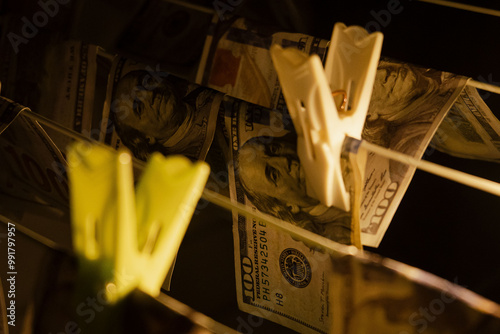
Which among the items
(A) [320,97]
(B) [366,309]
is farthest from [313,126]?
(B) [366,309]

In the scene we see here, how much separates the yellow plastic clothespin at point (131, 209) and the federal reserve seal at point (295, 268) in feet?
0.75

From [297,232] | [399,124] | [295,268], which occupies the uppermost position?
[399,124]

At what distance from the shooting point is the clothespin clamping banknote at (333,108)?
36cm

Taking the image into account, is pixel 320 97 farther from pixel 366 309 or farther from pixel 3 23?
pixel 3 23

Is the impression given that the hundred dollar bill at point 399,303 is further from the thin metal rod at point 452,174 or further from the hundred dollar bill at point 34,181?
the hundred dollar bill at point 34,181

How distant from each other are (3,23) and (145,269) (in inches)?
26.8

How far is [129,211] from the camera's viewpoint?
371 millimetres

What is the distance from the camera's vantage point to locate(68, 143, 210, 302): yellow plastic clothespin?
0.37 meters

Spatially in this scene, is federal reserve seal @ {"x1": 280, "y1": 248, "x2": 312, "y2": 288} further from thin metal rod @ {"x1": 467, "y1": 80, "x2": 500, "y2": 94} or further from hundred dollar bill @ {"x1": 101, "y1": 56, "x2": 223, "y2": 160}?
thin metal rod @ {"x1": 467, "y1": 80, "x2": 500, "y2": 94}

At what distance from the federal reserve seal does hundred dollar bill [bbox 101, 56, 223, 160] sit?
18 centimetres

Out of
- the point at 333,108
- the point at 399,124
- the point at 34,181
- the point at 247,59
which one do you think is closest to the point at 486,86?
the point at 399,124

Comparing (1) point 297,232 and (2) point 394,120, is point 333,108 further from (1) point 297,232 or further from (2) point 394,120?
(2) point 394,120

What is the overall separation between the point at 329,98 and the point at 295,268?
30 centimetres

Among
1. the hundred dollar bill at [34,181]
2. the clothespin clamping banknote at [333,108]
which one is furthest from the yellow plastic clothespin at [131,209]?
the hundred dollar bill at [34,181]
